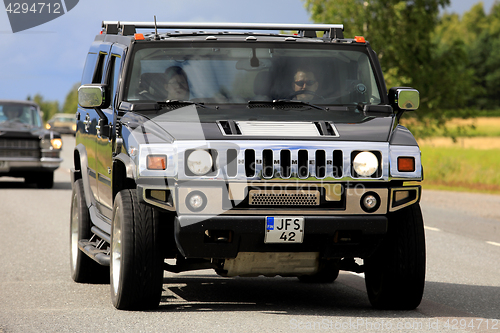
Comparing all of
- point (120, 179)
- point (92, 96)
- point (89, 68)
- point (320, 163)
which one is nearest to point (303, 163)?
point (320, 163)

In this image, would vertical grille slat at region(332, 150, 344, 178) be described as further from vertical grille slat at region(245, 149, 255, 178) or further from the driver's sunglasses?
the driver's sunglasses

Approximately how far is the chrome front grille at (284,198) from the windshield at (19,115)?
1452cm

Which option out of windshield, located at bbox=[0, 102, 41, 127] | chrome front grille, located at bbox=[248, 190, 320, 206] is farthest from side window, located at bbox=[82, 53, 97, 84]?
windshield, located at bbox=[0, 102, 41, 127]

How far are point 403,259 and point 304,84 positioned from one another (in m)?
1.65

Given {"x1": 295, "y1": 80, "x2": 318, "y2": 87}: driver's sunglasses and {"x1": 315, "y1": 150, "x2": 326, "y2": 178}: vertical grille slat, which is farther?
{"x1": 295, "y1": 80, "x2": 318, "y2": 87}: driver's sunglasses

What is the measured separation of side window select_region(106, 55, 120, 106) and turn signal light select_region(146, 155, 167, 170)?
145 cm

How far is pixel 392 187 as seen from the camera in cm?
572

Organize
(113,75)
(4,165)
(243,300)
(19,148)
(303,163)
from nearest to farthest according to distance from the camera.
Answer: (303,163) → (243,300) → (113,75) → (4,165) → (19,148)

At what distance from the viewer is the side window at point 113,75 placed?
22.6ft

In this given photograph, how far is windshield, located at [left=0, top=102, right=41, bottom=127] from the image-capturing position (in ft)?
62.1

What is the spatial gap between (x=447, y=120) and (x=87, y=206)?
124ft

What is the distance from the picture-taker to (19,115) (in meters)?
19.2

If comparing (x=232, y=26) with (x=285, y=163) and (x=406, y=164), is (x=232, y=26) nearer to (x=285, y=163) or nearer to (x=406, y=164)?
(x=285, y=163)

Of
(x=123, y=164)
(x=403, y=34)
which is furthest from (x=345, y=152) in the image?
(x=403, y=34)
